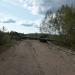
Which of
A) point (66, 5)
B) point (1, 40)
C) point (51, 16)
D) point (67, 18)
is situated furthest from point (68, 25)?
point (51, 16)

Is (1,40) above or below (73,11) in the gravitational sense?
below

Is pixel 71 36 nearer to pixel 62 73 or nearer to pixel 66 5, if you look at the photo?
pixel 66 5

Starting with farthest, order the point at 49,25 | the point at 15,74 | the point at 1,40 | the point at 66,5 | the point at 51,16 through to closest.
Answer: the point at 49,25
the point at 51,16
the point at 66,5
the point at 1,40
the point at 15,74

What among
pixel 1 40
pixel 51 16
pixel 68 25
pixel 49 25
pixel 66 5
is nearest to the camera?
pixel 1 40

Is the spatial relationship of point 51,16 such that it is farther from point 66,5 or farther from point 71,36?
point 71,36

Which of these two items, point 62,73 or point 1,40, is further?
point 1,40

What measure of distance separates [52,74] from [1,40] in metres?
21.2

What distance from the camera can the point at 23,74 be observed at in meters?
10.9

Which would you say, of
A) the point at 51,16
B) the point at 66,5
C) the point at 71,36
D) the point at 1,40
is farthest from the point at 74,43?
the point at 51,16

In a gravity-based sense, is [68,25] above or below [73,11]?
below

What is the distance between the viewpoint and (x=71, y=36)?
37.9m

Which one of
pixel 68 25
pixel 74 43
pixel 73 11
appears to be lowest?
pixel 74 43

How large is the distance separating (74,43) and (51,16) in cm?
2385

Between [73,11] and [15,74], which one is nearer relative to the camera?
[15,74]
